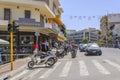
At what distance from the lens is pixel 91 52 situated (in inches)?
1522

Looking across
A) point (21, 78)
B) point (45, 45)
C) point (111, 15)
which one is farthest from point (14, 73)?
point (111, 15)

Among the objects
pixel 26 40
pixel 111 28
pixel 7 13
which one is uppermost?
pixel 111 28

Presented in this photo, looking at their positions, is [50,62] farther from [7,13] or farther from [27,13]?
[27,13]

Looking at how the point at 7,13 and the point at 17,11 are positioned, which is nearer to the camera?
the point at 7,13

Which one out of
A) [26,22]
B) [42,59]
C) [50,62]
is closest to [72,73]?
[42,59]

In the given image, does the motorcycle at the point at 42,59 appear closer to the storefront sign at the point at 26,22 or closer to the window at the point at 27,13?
the storefront sign at the point at 26,22

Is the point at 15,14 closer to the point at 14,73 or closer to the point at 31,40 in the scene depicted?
the point at 31,40

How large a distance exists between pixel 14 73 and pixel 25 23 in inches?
788

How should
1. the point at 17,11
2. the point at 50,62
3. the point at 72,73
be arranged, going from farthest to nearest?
the point at 17,11 < the point at 50,62 < the point at 72,73

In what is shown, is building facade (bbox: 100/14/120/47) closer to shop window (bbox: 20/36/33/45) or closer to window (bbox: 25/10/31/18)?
window (bbox: 25/10/31/18)

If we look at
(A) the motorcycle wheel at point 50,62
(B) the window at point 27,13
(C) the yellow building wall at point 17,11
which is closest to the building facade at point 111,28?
(C) the yellow building wall at point 17,11

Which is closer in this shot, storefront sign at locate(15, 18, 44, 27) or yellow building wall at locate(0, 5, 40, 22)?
storefront sign at locate(15, 18, 44, 27)

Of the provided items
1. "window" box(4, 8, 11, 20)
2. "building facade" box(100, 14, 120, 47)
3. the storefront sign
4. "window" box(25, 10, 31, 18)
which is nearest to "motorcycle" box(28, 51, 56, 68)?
the storefront sign

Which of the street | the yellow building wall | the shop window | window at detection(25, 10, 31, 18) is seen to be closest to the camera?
the street
